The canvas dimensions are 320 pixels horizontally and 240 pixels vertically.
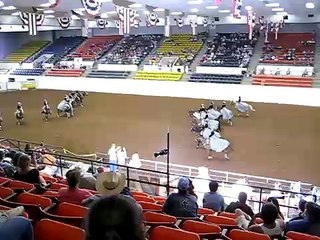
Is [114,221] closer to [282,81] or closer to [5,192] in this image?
[5,192]

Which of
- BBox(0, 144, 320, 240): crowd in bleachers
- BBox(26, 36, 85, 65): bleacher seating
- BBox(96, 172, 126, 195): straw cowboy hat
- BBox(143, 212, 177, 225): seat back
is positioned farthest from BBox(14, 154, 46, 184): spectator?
BBox(26, 36, 85, 65): bleacher seating

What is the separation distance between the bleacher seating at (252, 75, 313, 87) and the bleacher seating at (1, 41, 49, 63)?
76.5 ft

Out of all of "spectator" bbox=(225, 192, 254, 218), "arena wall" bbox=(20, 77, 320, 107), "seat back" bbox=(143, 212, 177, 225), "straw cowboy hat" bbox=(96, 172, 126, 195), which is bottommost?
"arena wall" bbox=(20, 77, 320, 107)

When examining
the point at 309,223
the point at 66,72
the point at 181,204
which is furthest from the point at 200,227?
the point at 66,72

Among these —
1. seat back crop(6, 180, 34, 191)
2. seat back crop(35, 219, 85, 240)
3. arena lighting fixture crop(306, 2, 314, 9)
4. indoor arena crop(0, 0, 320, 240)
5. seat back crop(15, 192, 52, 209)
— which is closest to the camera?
A: seat back crop(35, 219, 85, 240)

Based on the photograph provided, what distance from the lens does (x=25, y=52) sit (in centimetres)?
4278

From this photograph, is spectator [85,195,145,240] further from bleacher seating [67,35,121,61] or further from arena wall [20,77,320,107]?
bleacher seating [67,35,121,61]

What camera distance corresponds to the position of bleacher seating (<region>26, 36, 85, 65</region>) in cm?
3997

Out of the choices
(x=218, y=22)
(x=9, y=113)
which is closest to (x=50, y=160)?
Result: (x=9, y=113)

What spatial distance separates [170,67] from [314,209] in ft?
92.9

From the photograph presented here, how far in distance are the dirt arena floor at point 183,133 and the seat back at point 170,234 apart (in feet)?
26.8

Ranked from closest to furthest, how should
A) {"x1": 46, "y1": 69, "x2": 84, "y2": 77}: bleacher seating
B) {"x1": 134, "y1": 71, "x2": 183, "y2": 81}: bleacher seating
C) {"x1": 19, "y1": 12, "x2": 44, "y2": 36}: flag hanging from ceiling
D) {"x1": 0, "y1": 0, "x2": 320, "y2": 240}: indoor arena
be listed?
{"x1": 0, "y1": 0, "x2": 320, "y2": 240}: indoor arena < {"x1": 19, "y1": 12, "x2": 44, "y2": 36}: flag hanging from ceiling < {"x1": 134, "y1": 71, "x2": 183, "y2": 81}: bleacher seating < {"x1": 46, "y1": 69, "x2": 84, "y2": 77}: bleacher seating

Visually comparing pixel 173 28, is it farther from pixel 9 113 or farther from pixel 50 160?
pixel 50 160

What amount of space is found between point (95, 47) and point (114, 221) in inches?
1571
